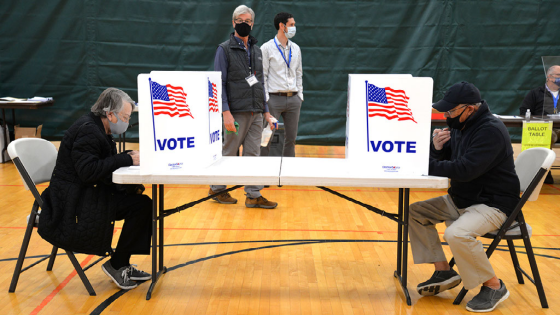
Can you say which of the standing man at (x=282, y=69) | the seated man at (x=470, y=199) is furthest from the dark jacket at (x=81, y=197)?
the standing man at (x=282, y=69)

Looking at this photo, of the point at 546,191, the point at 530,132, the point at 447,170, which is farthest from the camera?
the point at 546,191

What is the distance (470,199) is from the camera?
8.72 ft

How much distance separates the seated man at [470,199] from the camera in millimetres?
2498

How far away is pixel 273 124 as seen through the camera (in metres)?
4.34

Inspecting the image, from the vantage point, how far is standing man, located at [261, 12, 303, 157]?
4.71 metres

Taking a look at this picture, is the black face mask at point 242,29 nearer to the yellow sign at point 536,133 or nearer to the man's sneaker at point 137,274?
the man's sneaker at point 137,274

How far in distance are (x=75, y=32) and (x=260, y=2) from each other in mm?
2498

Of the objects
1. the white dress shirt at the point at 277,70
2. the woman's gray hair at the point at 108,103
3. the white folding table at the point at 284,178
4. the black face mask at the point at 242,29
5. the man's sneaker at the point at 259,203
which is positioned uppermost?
the black face mask at the point at 242,29

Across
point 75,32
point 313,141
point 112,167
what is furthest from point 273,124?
point 75,32

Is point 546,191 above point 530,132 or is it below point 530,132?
→ below

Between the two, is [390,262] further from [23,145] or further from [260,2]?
[260,2]

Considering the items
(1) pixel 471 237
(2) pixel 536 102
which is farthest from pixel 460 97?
(2) pixel 536 102

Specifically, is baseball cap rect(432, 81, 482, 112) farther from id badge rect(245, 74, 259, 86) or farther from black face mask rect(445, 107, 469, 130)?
id badge rect(245, 74, 259, 86)

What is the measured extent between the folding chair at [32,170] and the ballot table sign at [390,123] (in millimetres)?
1589
